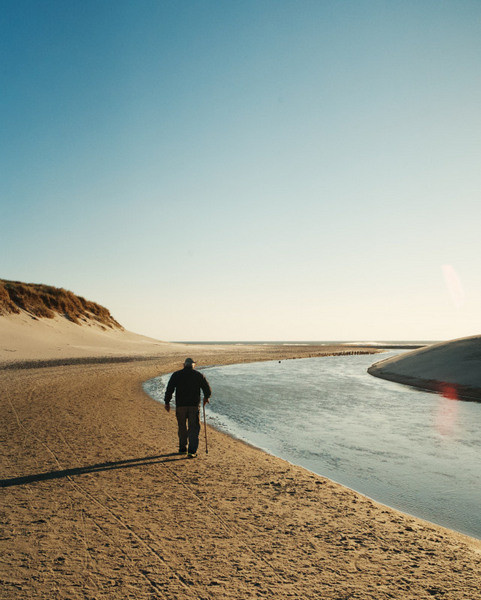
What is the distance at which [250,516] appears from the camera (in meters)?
5.86

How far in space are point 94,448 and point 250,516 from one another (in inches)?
204

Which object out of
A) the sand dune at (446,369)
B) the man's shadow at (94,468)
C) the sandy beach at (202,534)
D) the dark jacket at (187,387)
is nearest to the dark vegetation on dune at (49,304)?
the sand dune at (446,369)

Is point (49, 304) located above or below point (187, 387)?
above

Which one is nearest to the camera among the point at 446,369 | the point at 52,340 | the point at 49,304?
the point at 446,369

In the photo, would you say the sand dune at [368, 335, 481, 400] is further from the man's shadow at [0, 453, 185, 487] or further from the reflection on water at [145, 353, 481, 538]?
the man's shadow at [0, 453, 185, 487]

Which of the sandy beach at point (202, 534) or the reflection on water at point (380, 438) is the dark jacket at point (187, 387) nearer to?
the sandy beach at point (202, 534)

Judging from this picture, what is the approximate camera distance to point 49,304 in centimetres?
5872

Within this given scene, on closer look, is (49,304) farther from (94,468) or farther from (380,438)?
(380,438)

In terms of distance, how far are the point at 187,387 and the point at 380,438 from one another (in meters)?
6.40

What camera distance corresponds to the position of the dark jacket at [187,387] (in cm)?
911

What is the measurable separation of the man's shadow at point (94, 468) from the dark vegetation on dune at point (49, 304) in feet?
157

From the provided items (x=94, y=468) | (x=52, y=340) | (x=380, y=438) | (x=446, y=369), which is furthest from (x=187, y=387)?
(x=52, y=340)

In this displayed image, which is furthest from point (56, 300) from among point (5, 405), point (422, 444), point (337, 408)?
point (422, 444)

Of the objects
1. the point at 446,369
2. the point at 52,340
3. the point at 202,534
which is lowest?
the point at 202,534
